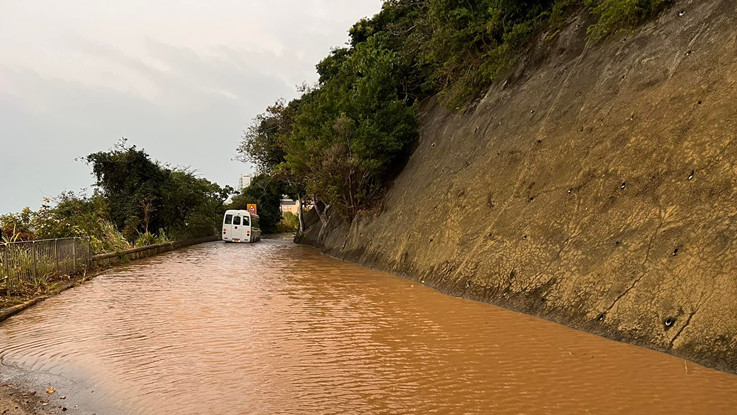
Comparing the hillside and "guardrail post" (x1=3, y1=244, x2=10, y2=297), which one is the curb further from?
the hillside

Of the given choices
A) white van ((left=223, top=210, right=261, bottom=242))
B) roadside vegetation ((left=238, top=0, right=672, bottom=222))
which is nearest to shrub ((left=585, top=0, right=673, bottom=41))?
roadside vegetation ((left=238, top=0, right=672, bottom=222))

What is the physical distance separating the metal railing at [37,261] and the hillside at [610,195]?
9.08 metres

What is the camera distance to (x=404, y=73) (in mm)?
25281

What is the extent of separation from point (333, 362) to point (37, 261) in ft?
30.7

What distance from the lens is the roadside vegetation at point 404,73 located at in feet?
50.5

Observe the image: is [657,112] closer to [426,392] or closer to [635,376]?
[635,376]

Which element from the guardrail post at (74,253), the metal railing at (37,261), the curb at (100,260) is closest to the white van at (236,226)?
the curb at (100,260)

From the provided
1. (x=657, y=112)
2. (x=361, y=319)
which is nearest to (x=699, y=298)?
(x=657, y=112)

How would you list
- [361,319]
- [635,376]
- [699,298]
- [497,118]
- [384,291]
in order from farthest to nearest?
[497,118]
[384,291]
[361,319]
[699,298]
[635,376]

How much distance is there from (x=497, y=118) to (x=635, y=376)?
1024 cm

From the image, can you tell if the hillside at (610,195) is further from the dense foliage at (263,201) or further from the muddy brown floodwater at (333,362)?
the dense foliage at (263,201)

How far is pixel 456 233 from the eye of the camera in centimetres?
1228

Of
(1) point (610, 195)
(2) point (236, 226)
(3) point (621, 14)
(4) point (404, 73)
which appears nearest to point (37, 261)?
(1) point (610, 195)

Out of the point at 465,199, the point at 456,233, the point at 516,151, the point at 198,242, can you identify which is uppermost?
the point at 516,151
